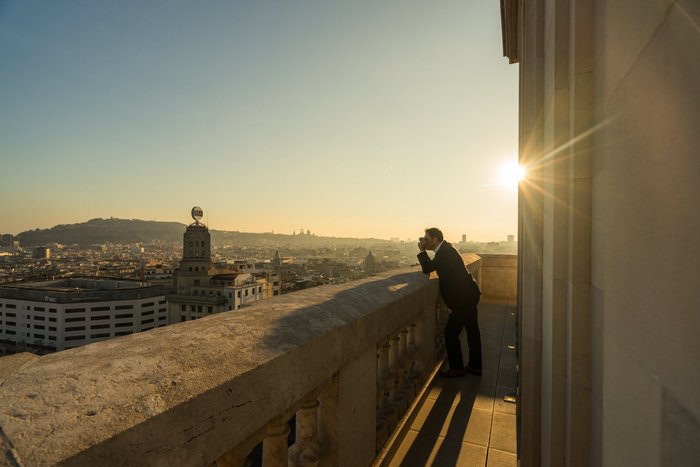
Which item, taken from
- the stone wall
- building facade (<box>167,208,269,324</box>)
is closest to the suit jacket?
the stone wall

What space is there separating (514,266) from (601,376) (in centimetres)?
967

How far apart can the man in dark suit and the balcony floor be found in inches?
6.7

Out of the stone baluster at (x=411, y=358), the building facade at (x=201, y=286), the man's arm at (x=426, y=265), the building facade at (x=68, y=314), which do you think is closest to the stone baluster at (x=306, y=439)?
the stone baluster at (x=411, y=358)

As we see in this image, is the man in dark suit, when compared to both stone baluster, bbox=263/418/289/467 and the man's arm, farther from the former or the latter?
stone baluster, bbox=263/418/289/467

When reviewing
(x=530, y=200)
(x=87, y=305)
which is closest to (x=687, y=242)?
(x=530, y=200)

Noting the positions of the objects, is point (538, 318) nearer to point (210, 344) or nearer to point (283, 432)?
point (283, 432)

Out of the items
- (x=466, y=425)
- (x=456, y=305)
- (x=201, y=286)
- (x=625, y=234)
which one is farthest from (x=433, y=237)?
(x=201, y=286)

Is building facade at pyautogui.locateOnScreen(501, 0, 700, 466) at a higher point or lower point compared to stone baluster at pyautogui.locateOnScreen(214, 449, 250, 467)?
higher

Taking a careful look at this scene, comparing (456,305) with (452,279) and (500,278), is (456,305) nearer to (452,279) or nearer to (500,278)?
(452,279)

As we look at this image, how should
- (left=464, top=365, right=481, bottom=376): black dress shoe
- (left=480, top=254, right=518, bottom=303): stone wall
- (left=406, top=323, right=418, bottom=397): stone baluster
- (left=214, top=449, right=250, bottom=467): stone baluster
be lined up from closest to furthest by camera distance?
(left=214, top=449, right=250, bottom=467): stone baluster → (left=406, top=323, right=418, bottom=397): stone baluster → (left=464, top=365, right=481, bottom=376): black dress shoe → (left=480, top=254, right=518, bottom=303): stone wall

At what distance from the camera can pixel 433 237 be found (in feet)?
14.9

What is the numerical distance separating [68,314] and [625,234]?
247ft

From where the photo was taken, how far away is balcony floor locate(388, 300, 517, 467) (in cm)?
270

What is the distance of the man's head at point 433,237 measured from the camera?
451 centimetres
